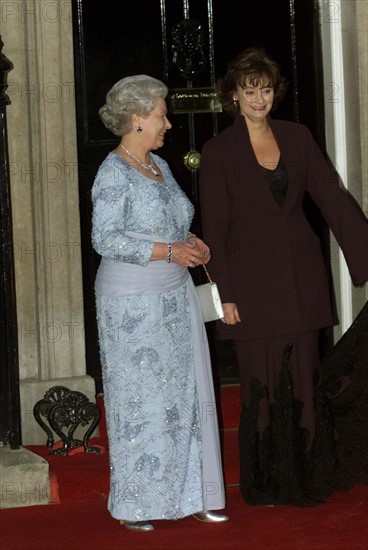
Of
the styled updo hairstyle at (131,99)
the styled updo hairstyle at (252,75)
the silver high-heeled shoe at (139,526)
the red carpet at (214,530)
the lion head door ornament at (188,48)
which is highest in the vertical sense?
the lion head door ornament at (188,48)

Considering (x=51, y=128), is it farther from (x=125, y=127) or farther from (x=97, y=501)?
(x=97, y=501)

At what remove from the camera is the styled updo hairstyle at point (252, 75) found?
4.99 metres

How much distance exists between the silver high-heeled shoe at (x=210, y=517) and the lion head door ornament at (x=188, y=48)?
8.26 ft

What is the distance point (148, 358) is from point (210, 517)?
2.34ft

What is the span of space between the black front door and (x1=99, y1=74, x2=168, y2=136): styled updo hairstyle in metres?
1.61

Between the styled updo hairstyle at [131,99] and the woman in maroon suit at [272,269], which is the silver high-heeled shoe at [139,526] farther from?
the styled updo hairstyle at [131,99]

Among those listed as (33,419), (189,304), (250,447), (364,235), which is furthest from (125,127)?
(33,419)

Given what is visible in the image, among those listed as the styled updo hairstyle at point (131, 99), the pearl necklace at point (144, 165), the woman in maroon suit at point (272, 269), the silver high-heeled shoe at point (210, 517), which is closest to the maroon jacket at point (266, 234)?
the woman in maroon suit at point (272, 269)

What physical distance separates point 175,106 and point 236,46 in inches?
18.7

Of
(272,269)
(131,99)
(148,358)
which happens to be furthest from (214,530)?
(131,99)

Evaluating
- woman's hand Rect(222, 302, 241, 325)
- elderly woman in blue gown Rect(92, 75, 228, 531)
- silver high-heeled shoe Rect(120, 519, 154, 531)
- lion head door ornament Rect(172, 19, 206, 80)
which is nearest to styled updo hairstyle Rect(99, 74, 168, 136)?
elderly woman in blue gown Rect(92, 75, 228, 531)

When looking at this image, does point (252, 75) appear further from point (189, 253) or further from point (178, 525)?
point (178, 525)

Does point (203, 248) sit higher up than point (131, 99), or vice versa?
point (131, 99)

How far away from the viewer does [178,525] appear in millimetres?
4984
